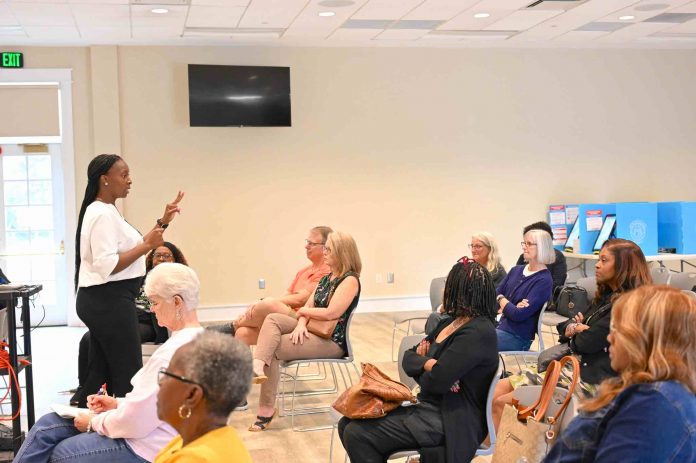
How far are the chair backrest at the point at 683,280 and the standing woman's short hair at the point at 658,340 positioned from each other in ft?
15.8

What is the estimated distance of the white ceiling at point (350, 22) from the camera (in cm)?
799

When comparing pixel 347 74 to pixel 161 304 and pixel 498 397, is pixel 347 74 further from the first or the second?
pixel 161 304

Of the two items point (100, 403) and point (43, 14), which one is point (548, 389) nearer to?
point (100, 403)

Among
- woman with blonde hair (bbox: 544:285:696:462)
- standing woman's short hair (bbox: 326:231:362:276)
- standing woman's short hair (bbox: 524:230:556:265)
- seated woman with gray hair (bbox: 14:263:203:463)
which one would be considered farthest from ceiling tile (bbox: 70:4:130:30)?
woman with blonde hair (bbox: 544:285:696:462)

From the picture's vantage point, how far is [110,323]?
4.34 metres

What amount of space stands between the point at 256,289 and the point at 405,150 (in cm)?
261

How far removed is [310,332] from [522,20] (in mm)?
5272

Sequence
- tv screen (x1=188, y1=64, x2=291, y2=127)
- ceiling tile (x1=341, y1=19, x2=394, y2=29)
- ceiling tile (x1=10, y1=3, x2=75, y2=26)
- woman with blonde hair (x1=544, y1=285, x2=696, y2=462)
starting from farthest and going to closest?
tv screen (x1=188, y1=64, x2=291, y2=127), ceiling tile (x1=341, y1=19, x2=394, y2=29), ceiling tile (x1=10, y1=3, x2=75, y2=26), woman with blonde hair (x1=544, y1=285, x2=696, y2=462)

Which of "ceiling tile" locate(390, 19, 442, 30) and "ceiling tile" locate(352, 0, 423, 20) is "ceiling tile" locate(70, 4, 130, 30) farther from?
"ceiling tile" locate(390, 19, 442, 30)

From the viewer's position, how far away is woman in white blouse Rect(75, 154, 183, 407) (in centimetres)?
433

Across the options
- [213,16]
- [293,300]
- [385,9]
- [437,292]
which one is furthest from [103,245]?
[385,9]

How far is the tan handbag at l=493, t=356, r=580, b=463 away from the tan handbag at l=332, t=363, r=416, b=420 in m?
0.66

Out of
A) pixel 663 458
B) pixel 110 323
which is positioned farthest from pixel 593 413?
pixel 110 323

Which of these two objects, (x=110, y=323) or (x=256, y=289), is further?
(x=256, y=289)
